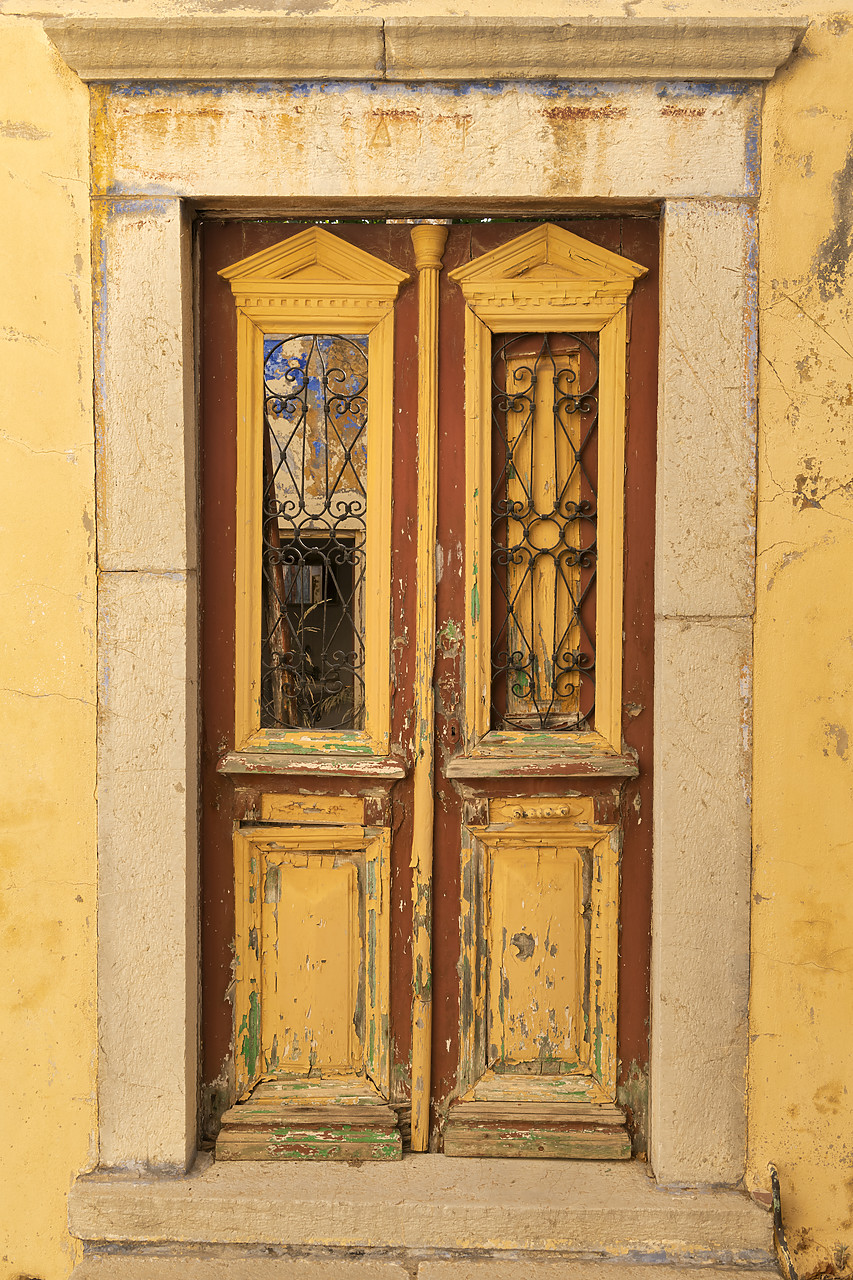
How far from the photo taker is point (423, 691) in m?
2.81

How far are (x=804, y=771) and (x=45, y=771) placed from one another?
2.48m

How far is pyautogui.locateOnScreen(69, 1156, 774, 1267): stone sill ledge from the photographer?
2.60 m

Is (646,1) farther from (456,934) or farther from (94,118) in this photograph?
(456,934)

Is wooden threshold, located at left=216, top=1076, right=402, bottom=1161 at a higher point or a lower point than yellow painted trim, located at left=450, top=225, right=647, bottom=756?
lower

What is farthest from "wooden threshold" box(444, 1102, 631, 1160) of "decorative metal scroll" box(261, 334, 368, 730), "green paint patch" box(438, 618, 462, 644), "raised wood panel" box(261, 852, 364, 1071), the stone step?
"green paint patch" box(438, 618, 462, 644)

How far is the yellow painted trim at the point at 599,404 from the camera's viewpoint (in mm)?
2752

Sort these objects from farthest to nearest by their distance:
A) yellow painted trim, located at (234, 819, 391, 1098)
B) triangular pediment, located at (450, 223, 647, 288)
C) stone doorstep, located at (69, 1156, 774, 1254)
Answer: yellow painted trim, located at (234, 819, 391, 1098)
triangular pediment, located at (450, 223, 647, 288)
stone doorstep, located at (69, 1156, 774, 1254)

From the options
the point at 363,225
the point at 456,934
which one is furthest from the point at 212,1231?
the point at 363,225

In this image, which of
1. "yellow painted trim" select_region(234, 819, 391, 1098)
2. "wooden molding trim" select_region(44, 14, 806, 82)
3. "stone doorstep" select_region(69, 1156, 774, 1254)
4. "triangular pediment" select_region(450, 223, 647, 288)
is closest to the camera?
"wooden molding trim" select_region(44, 14, 806, 82)

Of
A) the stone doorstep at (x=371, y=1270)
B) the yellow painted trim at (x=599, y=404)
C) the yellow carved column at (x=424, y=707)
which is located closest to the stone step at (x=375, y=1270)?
the stone doorstep at (x=371, y=1270)

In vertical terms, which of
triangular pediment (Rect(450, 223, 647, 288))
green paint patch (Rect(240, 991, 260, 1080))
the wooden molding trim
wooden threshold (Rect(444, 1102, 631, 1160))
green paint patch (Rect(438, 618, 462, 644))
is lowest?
wooden threshold (Rect(444, 1102, 631, 1160))

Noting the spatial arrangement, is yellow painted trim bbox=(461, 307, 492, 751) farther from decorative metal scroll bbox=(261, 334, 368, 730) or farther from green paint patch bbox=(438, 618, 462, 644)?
decorative metal scroll bbox=(261, 334, 368, 730)

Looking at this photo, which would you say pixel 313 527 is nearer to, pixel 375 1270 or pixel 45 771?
pixel 45 771

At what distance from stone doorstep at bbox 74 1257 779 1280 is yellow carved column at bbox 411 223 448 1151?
1.17 ft
